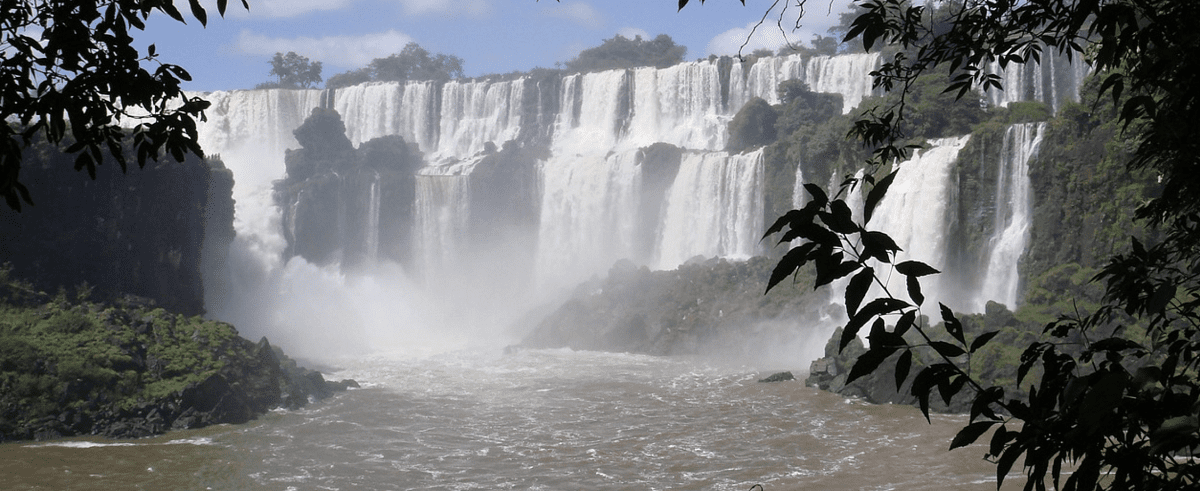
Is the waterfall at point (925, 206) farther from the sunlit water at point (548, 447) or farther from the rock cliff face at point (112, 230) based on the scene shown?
the rock cliff face at point (112, 230)

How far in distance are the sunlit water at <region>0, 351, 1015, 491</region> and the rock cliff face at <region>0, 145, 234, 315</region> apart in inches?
215

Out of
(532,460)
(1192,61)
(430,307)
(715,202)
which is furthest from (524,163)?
(1192,61)

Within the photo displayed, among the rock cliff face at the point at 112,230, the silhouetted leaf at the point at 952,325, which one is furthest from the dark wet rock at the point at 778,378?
the silhouetted leaf at the point at 952,325

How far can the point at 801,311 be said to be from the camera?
93.1 ft

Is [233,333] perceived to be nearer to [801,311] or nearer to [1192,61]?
[801,311]

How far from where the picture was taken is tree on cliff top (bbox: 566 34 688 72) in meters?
58.7

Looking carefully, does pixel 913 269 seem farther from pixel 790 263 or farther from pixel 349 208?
pixel 349 208

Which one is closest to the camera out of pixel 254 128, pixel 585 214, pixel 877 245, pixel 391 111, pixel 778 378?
pixel 877 245

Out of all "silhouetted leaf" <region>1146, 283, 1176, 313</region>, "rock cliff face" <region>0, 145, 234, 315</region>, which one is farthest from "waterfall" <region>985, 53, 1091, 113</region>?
"silhouetted leaf" <region>1146, 283, 1176, 313</region>

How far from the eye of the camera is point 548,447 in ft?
53.4

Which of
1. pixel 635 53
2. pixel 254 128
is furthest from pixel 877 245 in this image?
pixel 635 53

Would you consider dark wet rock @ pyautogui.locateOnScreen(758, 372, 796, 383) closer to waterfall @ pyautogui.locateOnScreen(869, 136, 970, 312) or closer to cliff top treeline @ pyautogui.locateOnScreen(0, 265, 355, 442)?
waterfall @ pyautogui.locateOnScreen(869, 136, 970, 312)

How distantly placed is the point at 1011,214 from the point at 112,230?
21446 mm

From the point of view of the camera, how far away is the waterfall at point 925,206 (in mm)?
23859
